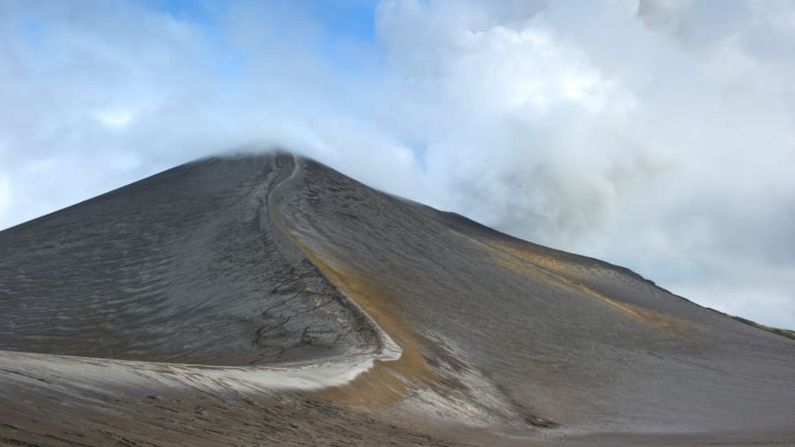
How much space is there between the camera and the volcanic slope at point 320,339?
1042 cm

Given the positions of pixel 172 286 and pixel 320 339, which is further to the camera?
pixel 172 286

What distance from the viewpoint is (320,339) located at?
19469 millimetres

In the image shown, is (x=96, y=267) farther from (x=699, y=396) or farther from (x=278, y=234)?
(x=699, y=396)

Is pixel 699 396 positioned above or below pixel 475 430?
above

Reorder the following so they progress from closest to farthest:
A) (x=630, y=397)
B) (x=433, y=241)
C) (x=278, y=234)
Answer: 1. (x=630, y=397)
2. (x=278, y=234)
3. (x=433, y=241)

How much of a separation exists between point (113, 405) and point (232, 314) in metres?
12.9

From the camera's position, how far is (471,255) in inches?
1564

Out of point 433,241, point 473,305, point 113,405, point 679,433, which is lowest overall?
point 113,405

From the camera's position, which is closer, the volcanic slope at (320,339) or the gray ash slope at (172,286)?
the volcanic slope at (320,339)

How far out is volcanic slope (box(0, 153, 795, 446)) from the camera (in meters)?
10.4

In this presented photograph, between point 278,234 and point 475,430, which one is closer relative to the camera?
point 475,430

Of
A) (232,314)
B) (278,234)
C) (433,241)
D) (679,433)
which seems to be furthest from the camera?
(433,241)

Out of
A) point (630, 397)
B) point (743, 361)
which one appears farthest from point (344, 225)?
point (743, 361)

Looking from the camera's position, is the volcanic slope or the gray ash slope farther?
Answer: the gray ash slope
